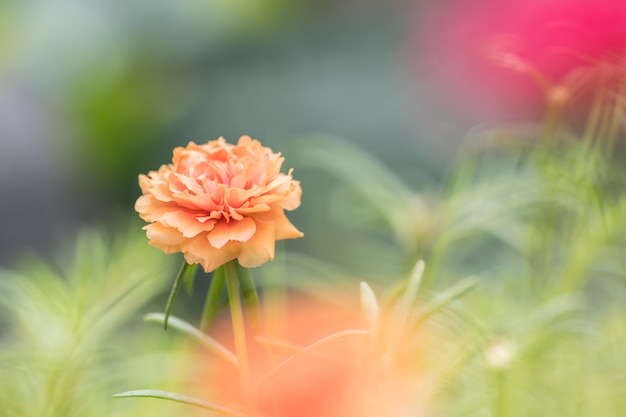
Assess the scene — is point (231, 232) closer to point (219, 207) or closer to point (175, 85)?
point (219, 207)

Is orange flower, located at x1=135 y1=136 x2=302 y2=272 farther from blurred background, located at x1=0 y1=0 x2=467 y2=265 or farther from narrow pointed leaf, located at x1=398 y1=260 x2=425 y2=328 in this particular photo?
blurred background, located at x1=0 y1=0 x2=467 y2=265

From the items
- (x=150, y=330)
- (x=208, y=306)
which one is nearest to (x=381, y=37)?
(x=150, y=330)

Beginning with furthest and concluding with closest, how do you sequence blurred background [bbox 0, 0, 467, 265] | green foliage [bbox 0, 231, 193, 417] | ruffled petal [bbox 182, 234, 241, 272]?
blurred background [bbox 0, 0, 467, 265], green foliage [bbox 0, 231, 193, 417], ruffled petal [bbox 182, 234, 241, 272]

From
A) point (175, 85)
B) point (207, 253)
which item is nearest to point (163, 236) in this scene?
point (207, 253)

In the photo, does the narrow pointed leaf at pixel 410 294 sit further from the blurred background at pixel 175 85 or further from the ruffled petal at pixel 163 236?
the blurred background at pixel 175 85

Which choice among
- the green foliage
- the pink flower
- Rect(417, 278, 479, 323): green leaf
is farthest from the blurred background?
Rect(417, 278, 479, 323): green leaf

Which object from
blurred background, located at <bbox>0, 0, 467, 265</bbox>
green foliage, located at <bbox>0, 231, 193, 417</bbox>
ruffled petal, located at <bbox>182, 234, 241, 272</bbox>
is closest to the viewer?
ruffled petal, located at <bbox>182, 234, 241, 272</bbox>

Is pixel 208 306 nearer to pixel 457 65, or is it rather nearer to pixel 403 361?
pixel 403 361
